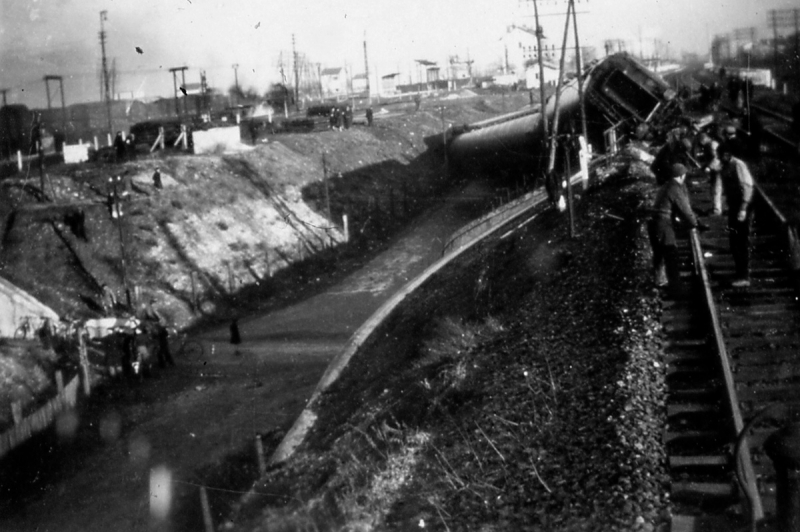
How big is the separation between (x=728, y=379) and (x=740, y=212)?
246 centimetres

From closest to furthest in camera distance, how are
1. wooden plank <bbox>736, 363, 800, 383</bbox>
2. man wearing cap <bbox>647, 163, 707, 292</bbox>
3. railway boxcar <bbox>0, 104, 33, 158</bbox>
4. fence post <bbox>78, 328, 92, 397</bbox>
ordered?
1. wooden plank <bbox>736, 363, 800, 383</bbox>
2. man wearing cap <bbox>647, 163, 707, 292</bbox>
3. fence post <bbox>78, 328, 92, 397</bbox>
4. railway boxcar <bbox>0, 104, 33, 158</bbox>

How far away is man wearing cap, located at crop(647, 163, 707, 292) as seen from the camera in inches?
344

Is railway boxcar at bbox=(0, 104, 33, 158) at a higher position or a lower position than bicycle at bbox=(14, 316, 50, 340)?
higher

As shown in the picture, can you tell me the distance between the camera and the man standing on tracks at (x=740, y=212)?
841 centimetres

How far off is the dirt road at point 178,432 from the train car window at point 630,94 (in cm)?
914

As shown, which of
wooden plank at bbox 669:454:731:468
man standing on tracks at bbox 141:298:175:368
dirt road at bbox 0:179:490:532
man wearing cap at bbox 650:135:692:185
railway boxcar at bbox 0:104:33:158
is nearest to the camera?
wooden plank at bbox 669:454:731:468

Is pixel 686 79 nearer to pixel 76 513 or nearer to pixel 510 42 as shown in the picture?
pixel 76 513

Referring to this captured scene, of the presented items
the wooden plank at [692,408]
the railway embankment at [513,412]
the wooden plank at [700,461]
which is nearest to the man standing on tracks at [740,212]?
the railway embankment at [513,412]

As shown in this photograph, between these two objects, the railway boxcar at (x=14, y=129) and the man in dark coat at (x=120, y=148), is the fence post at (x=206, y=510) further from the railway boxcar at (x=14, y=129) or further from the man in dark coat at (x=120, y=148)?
the railway boxcar at (x=14, y=129)

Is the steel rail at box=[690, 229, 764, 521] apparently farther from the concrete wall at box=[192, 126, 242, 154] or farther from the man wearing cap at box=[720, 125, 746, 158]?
the concrete wall at box=[192, 126, 242, 154]

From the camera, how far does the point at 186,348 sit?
835 inches

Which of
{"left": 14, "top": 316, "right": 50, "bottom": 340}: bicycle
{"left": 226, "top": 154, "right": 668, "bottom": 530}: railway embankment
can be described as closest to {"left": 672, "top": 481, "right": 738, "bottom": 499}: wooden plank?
{"left": 226, "top": 154, "right": 668, "bottom": 530}: railway embankment

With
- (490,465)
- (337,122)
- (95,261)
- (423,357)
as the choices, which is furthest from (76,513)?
(337,122)

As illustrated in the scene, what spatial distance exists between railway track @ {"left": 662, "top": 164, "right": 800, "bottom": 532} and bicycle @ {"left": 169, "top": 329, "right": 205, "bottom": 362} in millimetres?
13726
